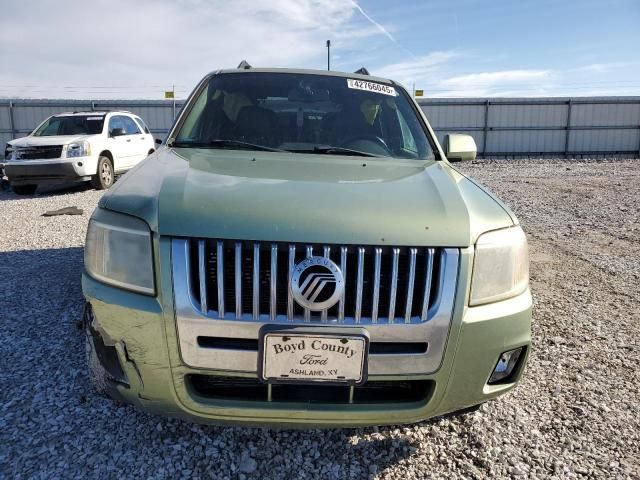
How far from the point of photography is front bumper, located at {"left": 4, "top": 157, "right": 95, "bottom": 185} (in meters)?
9.57

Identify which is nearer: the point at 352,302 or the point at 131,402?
the point at 352,302

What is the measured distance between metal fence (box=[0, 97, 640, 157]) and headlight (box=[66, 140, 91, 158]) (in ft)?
49.7

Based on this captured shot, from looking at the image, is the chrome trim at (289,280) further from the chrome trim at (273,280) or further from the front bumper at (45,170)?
the front bumper at (45,170)

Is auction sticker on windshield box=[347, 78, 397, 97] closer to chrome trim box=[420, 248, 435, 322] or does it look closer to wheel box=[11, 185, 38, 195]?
chrome trim box=[420, 248, 435, 322]

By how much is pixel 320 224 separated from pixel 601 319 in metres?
3.04

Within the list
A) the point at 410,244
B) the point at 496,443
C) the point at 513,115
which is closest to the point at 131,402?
the point at 410,244

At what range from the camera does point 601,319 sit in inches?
149

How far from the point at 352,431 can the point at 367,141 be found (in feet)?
5.47

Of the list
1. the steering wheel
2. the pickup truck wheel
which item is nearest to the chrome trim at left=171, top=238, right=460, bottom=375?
the pickup truck wheel

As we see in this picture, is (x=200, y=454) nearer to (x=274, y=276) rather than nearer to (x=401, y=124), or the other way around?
(x=274, y=276)

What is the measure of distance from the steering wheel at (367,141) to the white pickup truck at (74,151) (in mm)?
8356

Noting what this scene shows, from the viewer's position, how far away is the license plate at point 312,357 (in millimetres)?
1692

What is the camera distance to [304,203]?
184cm

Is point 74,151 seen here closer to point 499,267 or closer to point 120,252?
point 120,252
